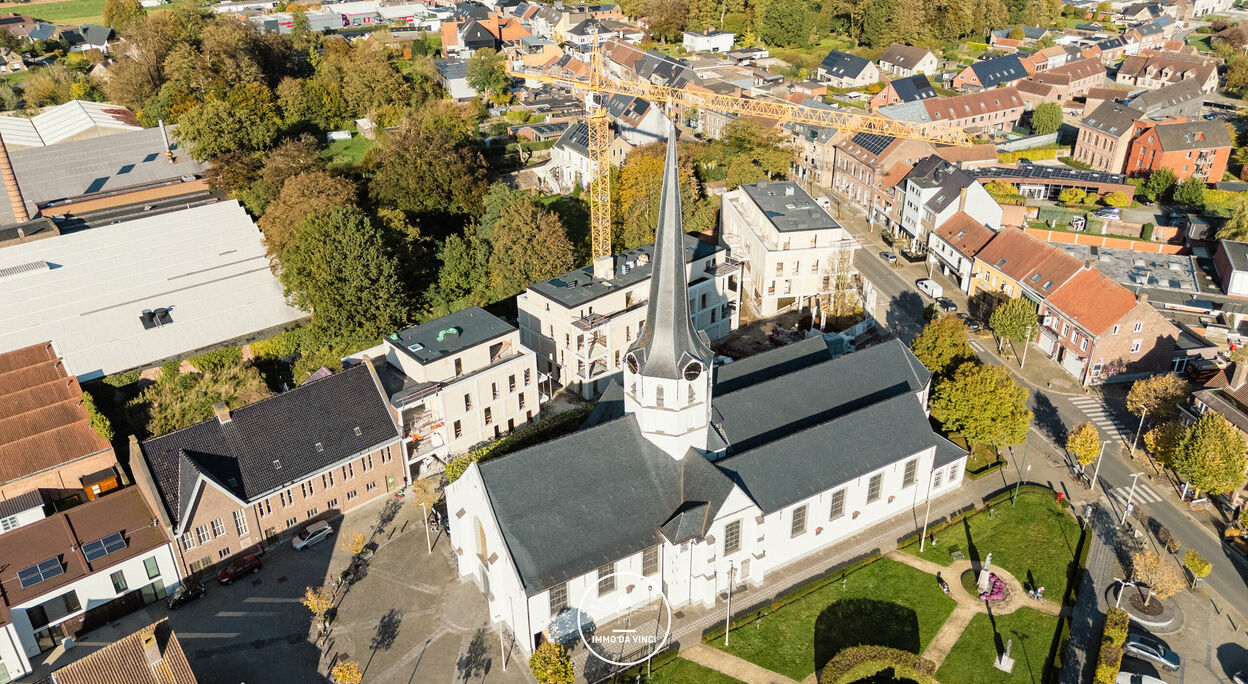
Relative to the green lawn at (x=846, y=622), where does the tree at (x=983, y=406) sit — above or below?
above

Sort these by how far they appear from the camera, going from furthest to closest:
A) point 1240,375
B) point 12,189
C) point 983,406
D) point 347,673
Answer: point 12,189
point 983,406
point 1240,375
point 347,673

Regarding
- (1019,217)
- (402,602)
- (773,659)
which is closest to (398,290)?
(402,602)

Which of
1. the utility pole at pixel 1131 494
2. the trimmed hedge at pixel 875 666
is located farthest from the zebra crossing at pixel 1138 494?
the trimmed hedge at pixel 875 666

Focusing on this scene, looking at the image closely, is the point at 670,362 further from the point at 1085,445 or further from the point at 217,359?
the point at 217,359

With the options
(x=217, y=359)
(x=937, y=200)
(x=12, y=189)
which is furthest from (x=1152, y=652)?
(x=12, y=189)

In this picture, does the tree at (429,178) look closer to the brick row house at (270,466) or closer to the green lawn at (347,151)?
the green lawn at (347,151)

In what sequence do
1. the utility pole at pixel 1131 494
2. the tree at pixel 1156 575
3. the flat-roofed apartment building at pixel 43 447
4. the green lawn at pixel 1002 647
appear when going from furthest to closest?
the utility pole at pixel 1131 494 < the flat-roofed apartment building at pixel 43 447 < the tree at pixel 1156 575 < the green lawn at pixel 1002 647
